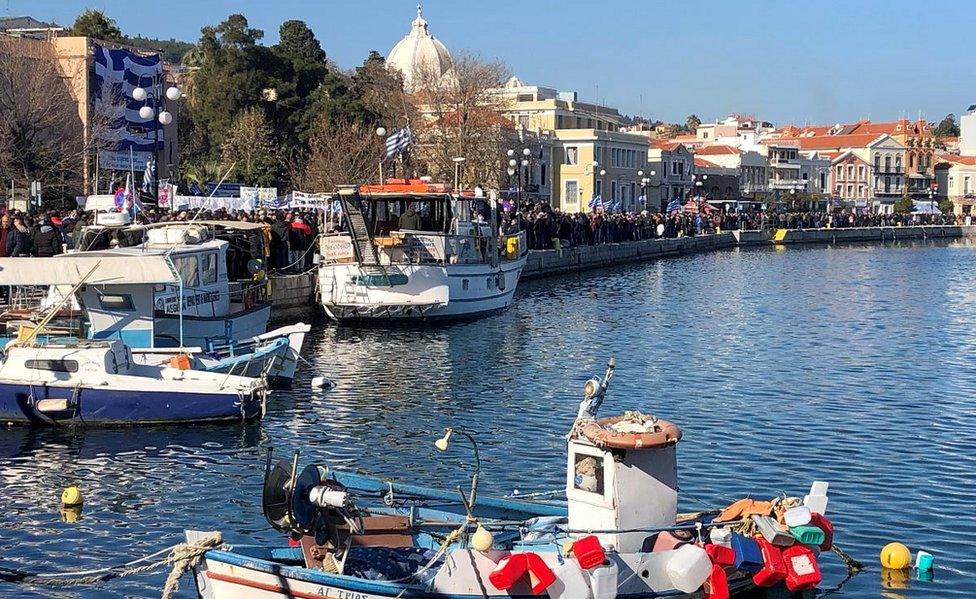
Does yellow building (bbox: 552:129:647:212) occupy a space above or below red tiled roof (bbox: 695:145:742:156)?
below

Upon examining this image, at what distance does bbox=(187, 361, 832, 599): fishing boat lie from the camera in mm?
11367

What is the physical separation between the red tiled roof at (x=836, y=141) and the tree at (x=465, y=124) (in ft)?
300

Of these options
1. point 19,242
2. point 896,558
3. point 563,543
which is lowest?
point 896,558

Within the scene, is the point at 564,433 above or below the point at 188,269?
below

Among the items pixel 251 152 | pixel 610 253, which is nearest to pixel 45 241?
pixel 251 152

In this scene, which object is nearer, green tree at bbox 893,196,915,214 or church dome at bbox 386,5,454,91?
church dome at bbox 386,5,454,91

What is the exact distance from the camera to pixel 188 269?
25969 millimetres

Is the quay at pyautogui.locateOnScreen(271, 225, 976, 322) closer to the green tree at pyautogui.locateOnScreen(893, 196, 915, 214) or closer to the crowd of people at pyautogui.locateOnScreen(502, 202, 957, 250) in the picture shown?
the crowd of people at pyautogui.locateOnScreen(502, 202, 957, 250)

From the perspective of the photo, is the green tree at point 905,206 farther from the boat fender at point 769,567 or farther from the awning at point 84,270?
the boat fender at point 769,567

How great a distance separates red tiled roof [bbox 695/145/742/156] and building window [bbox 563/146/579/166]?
109ft

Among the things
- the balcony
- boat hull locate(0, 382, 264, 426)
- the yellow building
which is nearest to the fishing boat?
boat hull locate(0, 382, 264, 426)

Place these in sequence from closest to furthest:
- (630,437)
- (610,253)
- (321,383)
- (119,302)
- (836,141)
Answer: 1. (630,437)
2. (119,302)
3. (321,383)
4. (610,253)
5. (836,141)

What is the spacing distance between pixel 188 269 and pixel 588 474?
1533 cm

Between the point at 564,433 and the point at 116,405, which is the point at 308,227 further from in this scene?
the point at 564,433
